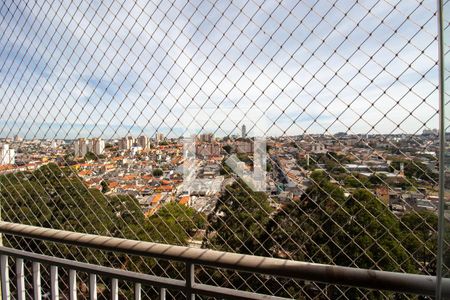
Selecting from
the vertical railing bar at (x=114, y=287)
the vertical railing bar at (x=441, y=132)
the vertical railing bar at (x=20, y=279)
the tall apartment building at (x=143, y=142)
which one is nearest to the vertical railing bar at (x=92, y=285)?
the vertical railing bar at (x=114, y=287)

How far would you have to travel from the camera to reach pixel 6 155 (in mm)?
2152

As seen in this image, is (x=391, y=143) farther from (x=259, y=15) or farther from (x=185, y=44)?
(x=185, y=44)

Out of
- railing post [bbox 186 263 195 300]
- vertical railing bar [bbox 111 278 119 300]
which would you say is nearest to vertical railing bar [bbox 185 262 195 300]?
railing post [bbox 186 263 195 300]

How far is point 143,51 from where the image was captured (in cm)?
149

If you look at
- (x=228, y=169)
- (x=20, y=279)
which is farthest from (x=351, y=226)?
(x=20, y=279)

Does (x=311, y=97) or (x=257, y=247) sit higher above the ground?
(x=311, y=97)

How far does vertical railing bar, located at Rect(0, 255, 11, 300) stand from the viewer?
4.64 ft

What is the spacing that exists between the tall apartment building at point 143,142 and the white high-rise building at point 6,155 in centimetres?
118

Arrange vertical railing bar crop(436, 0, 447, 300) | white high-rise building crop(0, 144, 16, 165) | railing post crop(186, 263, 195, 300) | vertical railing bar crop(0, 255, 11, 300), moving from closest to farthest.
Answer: vertical railing bar crop(436, 0, 447, 300) → railing post crop(186, 263, 195, 300) → vertical railing bar crop(0, 255, 11, 300) → white high-rise building crop(0, 144, 16, 165)

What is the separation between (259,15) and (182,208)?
1.05m

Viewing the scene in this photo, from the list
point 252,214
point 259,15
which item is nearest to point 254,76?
point 259,15

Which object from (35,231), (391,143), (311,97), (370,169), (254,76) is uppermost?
(254,76)

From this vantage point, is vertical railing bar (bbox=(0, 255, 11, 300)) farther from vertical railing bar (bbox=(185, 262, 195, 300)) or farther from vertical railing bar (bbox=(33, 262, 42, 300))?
vertical railing bar (bbox=(185, 262, 195, 300))

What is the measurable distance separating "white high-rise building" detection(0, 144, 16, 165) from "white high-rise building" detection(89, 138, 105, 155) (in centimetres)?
84
